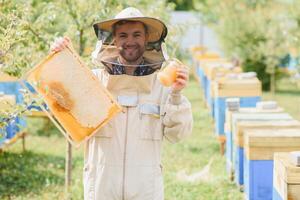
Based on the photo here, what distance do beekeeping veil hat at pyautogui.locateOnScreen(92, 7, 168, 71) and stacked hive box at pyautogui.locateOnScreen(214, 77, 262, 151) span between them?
13.6ft

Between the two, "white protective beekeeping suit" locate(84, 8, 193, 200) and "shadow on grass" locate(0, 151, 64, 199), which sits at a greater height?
"white protective beekeeping suit" locate(84, 8, 193, 200)

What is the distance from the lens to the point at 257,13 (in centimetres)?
1490

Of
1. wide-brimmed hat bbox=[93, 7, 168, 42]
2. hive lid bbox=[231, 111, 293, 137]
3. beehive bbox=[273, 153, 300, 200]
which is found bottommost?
beehive bbox=[273, 153, 300, 200]

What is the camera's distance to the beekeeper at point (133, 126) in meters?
2.93

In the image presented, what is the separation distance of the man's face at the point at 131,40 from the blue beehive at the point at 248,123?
2219mm

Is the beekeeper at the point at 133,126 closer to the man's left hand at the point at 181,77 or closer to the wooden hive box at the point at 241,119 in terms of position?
the man's left hand at the point at 181,77

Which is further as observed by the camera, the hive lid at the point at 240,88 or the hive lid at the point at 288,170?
the hive lid at the point at 240,88

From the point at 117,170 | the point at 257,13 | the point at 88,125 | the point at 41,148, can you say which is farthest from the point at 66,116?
the point at 257,13

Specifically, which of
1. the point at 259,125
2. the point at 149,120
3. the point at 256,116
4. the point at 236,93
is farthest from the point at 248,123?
the point at 149,120

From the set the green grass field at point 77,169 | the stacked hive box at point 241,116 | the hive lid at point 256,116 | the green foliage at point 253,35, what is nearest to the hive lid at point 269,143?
the stacked hive box at point 241,116

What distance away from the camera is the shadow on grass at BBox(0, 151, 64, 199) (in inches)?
239

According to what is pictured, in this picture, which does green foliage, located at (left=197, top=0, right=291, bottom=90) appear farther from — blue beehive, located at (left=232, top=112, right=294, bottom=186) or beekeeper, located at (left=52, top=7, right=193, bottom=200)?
beekeeper, located at (left=52, top=7, right=193, bottom=200)

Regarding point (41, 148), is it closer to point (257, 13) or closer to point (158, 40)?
point (158, 40)

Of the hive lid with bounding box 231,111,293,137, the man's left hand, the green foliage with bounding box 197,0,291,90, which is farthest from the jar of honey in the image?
the green foliage with bounding box 197,0,291,90
